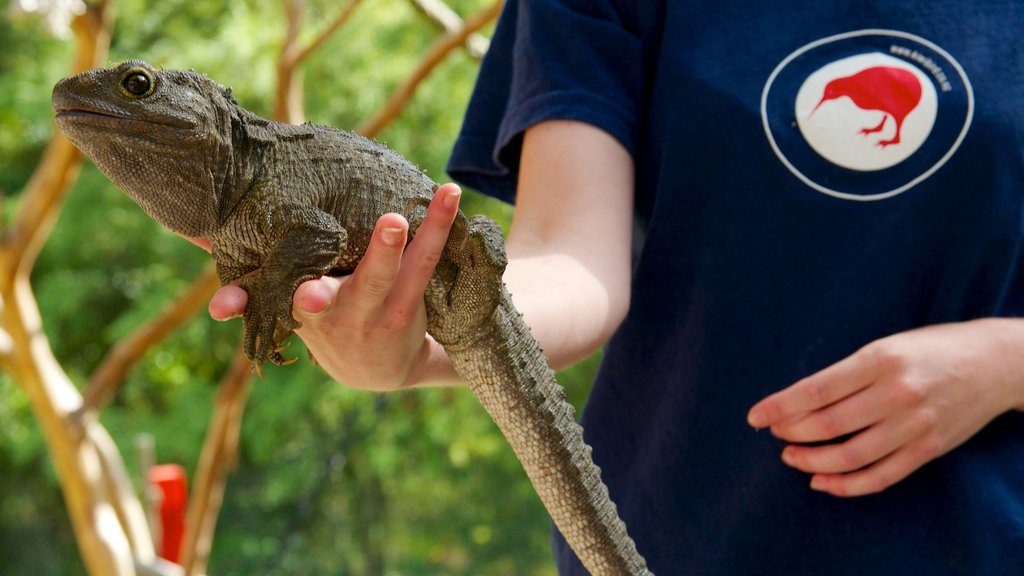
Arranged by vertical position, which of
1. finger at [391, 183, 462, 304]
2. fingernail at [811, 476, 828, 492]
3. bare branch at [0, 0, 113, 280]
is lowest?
bare branch at [0, 0, 113, 280]

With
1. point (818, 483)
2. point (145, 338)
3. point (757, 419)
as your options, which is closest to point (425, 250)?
point (757, 419)

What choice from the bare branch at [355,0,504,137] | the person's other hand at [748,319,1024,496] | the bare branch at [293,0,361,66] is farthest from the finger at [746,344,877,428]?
the bare branch at [293,0,361,66]

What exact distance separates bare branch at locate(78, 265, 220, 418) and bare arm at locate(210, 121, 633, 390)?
2.59 metres

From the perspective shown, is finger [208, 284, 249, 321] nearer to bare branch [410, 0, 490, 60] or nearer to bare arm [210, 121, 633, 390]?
bare arm [210, 121, 633, 390]

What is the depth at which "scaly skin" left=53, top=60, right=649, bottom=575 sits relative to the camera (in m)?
0.93

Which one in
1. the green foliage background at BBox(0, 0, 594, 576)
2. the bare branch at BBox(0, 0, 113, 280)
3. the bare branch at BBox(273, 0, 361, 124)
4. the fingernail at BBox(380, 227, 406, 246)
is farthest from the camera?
the green foliage background at BBox(0, 0, 594, 576)

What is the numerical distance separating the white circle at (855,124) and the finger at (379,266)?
1.99 ft

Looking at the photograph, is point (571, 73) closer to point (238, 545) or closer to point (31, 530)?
point (238, 545)

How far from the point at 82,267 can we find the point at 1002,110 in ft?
25.5

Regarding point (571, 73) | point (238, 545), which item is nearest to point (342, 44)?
point (238, 545)

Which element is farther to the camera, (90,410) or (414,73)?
(90,410)

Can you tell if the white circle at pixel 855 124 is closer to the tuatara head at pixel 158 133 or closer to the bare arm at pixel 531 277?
the bare arm at pixel 531 277

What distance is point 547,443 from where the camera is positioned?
3.53 feet

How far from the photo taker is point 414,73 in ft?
12.1
